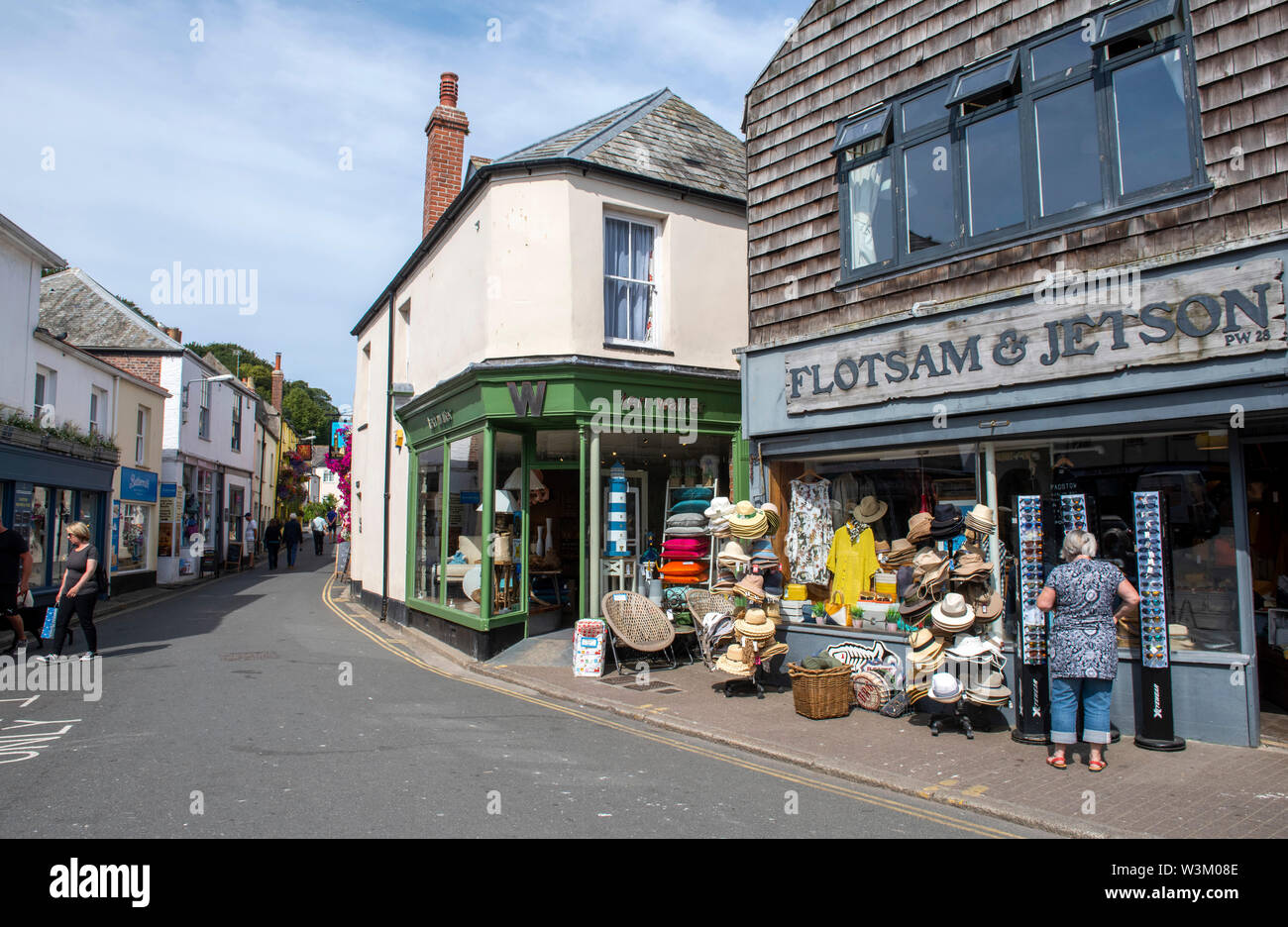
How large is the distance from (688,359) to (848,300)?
3.38m

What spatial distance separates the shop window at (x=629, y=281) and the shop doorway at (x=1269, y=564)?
7.28m

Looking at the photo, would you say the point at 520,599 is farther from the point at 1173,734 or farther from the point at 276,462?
the point at 276,462

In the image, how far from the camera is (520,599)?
11.8m

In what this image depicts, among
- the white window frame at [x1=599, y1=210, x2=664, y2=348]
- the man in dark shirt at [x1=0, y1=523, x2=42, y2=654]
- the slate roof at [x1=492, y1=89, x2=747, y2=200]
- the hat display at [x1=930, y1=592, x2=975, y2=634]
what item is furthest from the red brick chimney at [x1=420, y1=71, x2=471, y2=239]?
the hat display at [x1=930, y1=592, x2=975, y2=634]

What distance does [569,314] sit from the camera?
36.8ft

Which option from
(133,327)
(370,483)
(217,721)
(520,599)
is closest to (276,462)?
(133,327)

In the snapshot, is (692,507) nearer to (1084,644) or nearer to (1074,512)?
(1074,512)

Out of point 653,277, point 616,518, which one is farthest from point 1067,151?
point 616,518

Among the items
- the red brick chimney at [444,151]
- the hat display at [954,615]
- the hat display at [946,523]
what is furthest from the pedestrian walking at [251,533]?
the hat display at [954,615]

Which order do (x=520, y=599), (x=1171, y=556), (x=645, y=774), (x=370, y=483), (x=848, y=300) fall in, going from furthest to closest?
(x=370, y=483) → (x=520, y=599) → (x=848, y=300) → (x=1171, y=556) → (x=645, y=774)

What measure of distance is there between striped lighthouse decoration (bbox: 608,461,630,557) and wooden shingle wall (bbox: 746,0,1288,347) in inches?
110

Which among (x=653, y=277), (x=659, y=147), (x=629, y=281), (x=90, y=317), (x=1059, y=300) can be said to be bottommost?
(x=1059, y=300)

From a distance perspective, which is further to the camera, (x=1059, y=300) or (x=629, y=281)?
(x=629, y=281)

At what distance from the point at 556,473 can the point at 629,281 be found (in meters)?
3.05
